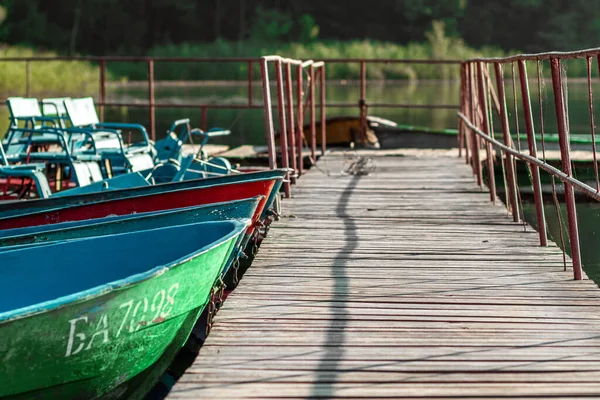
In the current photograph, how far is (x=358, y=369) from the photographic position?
4012 millimetres

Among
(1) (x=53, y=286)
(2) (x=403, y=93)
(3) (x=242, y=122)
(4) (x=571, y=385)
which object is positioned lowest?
(4) (x=571, y=385)

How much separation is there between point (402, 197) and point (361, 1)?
46.3 m

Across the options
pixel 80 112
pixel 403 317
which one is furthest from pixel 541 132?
pixel 80 112

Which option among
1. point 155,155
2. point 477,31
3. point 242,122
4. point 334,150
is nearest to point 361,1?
point 477,31

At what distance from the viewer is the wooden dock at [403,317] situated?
12.7 ft

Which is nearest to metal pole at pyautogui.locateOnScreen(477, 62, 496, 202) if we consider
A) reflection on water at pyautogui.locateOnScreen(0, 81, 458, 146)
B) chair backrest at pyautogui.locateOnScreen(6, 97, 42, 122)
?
chair backrest at pyautogui.locateOnScreen(6, 97, 42, 122)

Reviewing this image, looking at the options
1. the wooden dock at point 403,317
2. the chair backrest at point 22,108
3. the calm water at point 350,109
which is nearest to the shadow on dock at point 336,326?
the wooden dock at point 403,317

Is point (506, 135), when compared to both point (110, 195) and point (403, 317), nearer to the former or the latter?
point (110, 195)

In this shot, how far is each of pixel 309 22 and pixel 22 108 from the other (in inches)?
1713

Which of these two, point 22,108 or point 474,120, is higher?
point 22,108

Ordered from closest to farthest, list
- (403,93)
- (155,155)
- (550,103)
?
(155,155) → (550,103) → (403,93)

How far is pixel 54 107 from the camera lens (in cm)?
1055

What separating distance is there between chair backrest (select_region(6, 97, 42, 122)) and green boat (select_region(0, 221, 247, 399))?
4.21 meters

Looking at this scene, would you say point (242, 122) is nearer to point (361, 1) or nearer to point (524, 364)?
point (524, 364)
